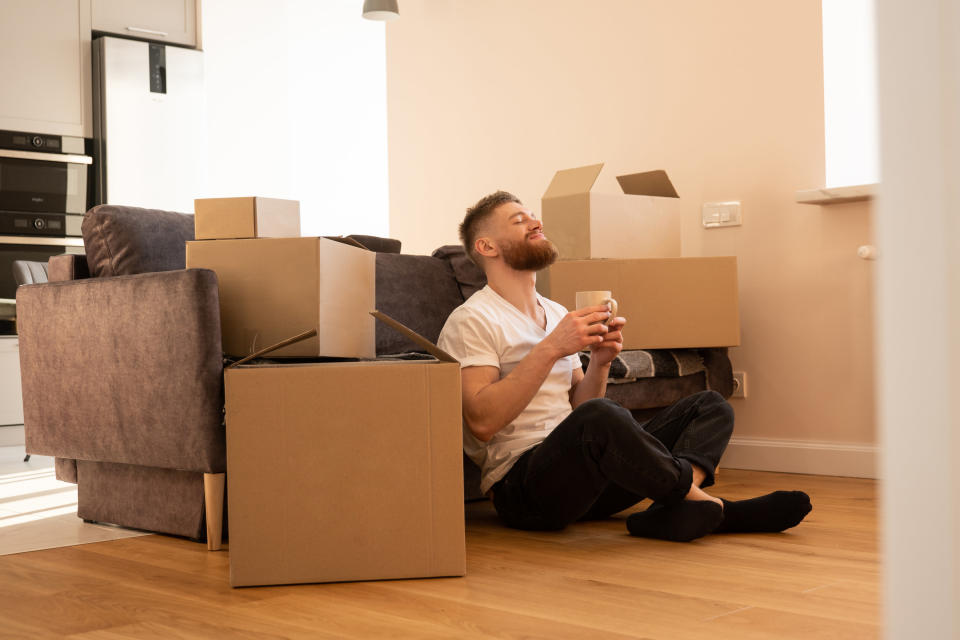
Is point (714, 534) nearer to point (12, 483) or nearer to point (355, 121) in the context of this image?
point (12, 483)

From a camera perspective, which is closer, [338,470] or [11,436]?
[338,470]

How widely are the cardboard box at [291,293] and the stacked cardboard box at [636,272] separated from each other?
989 millimetres

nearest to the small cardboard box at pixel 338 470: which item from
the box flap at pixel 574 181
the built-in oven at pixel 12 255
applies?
the box flap at pixel 574 181

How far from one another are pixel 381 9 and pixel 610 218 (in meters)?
1.72

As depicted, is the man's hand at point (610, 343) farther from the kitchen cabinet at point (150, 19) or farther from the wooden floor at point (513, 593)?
the kitchen cabinet at point (150, 19)

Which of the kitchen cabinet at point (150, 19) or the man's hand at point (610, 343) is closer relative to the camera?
the man's hand at point (610, 343)

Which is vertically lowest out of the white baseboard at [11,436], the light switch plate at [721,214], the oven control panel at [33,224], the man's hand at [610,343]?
the white baseboard at [11,436]

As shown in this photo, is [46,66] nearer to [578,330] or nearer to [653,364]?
[653,364]

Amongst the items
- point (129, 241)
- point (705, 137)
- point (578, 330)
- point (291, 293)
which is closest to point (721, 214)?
point (705, 137)

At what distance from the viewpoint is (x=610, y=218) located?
3.17m

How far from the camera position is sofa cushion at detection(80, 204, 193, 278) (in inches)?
97.2

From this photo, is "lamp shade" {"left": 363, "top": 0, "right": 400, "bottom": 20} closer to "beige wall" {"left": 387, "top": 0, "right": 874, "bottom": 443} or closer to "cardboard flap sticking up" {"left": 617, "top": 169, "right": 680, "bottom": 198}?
"beige wall" {"left": 387, "top": 0, "right": 874, "bottom": 443}

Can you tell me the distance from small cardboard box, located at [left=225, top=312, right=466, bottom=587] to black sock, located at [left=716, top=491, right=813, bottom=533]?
2.26ft

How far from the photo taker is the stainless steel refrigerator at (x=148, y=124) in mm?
5145
